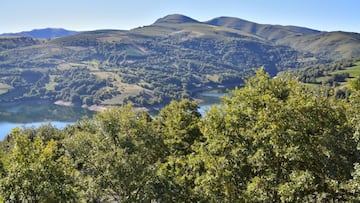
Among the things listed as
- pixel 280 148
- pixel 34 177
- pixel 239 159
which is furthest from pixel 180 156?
pixel 34 177

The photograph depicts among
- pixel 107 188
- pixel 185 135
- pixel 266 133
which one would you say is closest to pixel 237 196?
pixel 266 133

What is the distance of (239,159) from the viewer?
21.5m

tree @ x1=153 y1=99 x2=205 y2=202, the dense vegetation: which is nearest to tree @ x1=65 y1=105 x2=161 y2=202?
→ the dense vegetation

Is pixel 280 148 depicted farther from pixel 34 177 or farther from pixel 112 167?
pixel 34 177

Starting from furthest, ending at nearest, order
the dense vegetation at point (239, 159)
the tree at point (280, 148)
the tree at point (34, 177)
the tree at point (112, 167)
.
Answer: the tree at point (112, 167) < the tree at point (280, 148) < the dense vegetation at point (239, 159) < the tree at point (34, 177)

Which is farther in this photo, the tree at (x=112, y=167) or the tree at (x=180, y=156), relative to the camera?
the tree at (x=180, y=156)

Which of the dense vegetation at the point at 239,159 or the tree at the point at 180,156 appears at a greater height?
the dense vegetation at the point at 239,159

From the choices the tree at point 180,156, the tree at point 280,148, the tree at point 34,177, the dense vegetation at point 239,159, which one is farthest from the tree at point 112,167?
the tree at point 280,148

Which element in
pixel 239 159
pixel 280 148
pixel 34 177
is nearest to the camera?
pixel 34 177

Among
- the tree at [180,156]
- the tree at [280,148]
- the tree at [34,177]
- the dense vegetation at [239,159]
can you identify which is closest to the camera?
the tree at [34,177]

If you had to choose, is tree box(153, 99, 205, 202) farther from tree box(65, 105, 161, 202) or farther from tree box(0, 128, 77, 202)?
tree box(0, 128, 77, 202)

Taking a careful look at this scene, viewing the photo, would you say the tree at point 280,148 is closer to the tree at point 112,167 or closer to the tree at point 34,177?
→ the tree at point 112,167

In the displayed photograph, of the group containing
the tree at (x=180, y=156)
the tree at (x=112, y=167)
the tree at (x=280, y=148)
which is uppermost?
the tree at (x=280, y=148)

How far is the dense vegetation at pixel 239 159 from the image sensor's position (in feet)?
60.3
